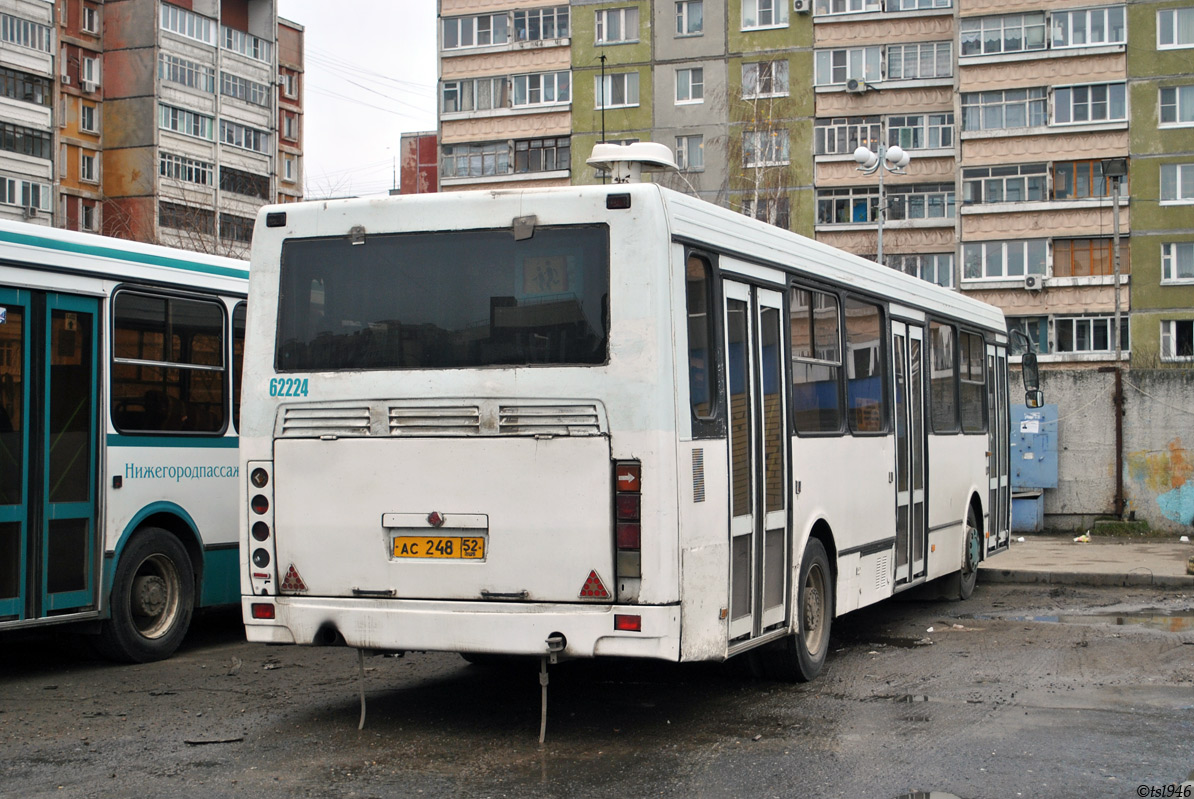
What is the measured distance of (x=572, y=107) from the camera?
2522 inches

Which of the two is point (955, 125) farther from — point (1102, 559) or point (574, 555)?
point (574, 555)

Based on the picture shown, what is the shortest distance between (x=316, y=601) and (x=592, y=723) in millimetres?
1764

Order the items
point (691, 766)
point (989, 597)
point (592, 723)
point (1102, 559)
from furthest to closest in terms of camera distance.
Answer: point (1102, 559) → point (989, 597) → point (592, 723) → point (691, 766)

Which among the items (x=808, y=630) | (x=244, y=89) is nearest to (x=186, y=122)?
(x=244, y=89)

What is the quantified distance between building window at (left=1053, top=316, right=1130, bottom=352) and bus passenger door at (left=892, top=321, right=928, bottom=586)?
4438 cm

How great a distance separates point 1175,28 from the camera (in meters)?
54.1

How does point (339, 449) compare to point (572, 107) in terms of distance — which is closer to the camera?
point (339, 449)

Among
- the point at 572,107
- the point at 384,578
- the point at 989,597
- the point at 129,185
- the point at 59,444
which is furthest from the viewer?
the point at 129,185

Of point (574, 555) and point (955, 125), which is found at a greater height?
point (955, 125)

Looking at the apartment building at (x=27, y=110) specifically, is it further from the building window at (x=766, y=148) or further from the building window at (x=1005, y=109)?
the building window at (x=1005, y=109)

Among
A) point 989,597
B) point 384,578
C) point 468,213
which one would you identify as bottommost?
point 989,597

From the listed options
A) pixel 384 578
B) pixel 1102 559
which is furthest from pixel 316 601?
pixel 1102 559

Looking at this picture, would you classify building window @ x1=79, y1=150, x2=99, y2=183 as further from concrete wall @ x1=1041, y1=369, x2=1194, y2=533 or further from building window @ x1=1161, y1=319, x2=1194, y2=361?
concrete wall @ x1=1041, y1=369, x2=1194, y2=533

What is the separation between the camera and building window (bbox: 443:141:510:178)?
216ft
